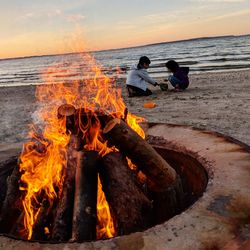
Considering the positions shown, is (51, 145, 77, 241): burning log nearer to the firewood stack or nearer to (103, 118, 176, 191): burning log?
the firewood stack

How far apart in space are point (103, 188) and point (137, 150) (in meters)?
0.46

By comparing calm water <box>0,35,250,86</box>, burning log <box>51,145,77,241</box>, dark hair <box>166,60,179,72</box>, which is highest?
dark hair <box>166,60,179,72</box>

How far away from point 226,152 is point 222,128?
13.7 ft

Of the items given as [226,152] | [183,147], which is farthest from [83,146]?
[226,152]

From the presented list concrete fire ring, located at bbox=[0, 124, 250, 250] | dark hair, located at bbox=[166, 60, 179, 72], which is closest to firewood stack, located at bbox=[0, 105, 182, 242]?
concrete fire ring, located at bbox=[0, 124, 250, 250]

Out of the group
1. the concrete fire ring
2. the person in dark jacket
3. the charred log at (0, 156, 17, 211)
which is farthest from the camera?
the person in dark jacket

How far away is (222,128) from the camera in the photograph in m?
7.46

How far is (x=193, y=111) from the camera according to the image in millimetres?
9414

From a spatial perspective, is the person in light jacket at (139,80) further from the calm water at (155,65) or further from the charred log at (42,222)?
the charred log at (42,222)

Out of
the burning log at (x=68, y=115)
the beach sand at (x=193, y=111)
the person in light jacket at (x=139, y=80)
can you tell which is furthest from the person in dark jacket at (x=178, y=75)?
the burning log at (x=68, y=115)

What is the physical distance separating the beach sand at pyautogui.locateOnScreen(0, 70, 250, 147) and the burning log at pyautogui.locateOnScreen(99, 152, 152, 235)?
12.7 feet

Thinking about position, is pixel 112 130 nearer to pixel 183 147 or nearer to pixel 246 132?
pixel 183 147

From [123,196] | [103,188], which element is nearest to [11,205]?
[103,188]

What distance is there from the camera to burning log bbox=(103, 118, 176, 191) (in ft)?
10.3
